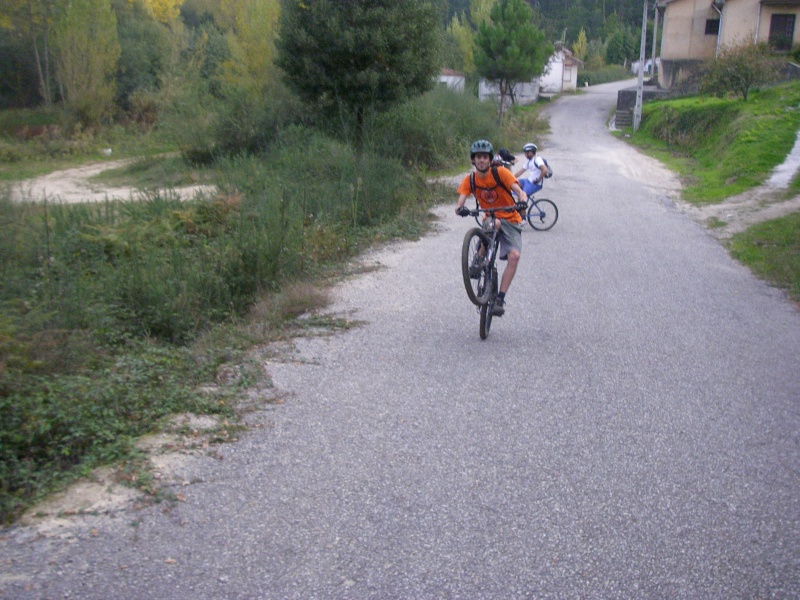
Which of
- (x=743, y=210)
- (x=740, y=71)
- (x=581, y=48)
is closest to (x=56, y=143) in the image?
(x=743, y=210)

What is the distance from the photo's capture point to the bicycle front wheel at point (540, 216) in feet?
49.4

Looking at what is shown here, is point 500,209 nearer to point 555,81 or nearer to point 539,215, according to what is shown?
point 539,215

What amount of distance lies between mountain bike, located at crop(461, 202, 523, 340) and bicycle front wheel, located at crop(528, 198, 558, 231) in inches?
281

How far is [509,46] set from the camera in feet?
132

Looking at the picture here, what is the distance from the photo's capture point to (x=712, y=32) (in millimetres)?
52781

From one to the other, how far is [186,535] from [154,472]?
0.72 metres

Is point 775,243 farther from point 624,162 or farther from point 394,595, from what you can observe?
point 624,162

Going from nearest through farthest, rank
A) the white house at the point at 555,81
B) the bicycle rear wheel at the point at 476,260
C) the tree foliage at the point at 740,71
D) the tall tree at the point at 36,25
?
1. the bicycle rear wheel at the point at 476,260
2. the tree foliage at the point at 740,71
3. the tall tree at the point at 36,25
4. the white house at the point at 555,81

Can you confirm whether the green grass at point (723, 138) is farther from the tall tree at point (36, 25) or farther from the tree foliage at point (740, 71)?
the tall tree at point (36, 25)

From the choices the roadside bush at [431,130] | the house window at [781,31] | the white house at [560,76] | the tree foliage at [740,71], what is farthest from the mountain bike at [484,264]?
the white house at [560,76]

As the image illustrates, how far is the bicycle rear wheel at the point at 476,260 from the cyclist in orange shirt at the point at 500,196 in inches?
8.6

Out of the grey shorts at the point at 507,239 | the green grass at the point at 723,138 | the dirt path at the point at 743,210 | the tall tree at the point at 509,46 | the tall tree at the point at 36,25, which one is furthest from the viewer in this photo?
the tall tree at the point at 509,46

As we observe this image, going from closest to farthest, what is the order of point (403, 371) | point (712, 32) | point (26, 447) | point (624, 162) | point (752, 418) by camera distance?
point (26, 447) → point (752, 418) → point (403, 371) → point (624, 162) → point (712, 32)

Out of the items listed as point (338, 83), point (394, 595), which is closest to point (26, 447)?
point (394, 595)
